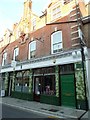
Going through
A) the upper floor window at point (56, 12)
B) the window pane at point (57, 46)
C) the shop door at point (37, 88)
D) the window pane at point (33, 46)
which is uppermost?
the upper floor window at point (56, 12)

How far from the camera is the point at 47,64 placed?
1448 cm

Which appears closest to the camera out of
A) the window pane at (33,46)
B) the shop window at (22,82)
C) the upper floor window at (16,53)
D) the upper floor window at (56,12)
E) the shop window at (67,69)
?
the shop window at (67,69)

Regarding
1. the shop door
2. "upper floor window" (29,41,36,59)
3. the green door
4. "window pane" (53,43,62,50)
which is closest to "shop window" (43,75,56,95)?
the shop door

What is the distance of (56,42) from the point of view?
48.0ft

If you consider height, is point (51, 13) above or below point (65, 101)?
above

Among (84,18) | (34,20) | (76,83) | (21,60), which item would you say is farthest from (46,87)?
(34,20)

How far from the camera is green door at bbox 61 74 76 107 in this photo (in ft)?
40.5

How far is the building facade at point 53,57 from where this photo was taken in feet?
39.9

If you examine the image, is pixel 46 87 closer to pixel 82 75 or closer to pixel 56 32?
pixel 82 75

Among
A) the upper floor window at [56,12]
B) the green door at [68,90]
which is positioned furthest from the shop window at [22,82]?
the upper floor window at [56,12]

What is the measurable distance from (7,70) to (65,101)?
33.3 feet

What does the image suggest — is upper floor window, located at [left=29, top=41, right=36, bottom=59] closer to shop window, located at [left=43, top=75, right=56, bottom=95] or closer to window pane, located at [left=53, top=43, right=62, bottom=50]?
window pane, located at [left=53, top=43, right=62, bottom=50]

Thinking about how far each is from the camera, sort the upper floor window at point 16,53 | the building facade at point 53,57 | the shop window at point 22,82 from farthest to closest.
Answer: the upper floor window at point 16,53
the shop window at point 22,82
the building facade at point 53,57

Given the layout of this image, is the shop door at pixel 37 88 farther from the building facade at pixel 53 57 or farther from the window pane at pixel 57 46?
the window pane at pixel 57 46
